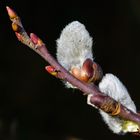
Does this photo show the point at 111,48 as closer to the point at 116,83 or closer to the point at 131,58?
the point at 131,58

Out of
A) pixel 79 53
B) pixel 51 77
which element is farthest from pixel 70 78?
pixel 51 77

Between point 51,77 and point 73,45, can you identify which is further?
point 51,77

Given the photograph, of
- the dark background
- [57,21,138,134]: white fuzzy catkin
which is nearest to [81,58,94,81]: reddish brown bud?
[57,21,138,134]: white fuzzy catkin

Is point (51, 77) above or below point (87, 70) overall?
above

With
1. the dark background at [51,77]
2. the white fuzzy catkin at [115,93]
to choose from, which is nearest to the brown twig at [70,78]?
the white fuzzy catkin at [115,93]

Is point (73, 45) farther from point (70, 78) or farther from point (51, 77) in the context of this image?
point (51, 77)

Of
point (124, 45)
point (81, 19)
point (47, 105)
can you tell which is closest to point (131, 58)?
point (124, 45)
